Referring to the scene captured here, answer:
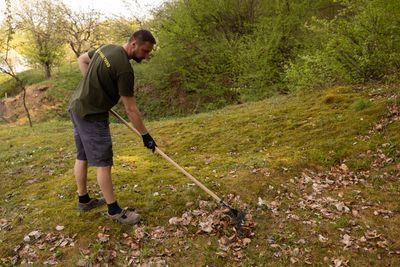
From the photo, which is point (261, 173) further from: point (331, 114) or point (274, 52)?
point (274, 52)

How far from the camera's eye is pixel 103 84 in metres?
4.77

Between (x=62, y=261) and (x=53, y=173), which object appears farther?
(x=53, y=173)

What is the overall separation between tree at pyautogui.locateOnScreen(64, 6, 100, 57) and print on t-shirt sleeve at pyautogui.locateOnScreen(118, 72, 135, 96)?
2918cm

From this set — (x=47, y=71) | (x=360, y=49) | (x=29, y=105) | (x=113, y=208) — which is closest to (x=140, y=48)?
(x=113, y=208)

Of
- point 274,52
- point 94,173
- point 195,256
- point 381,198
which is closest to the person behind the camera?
point 195,256

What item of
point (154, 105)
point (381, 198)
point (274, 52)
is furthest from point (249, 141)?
point (154, 105)

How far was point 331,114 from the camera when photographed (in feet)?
29.9

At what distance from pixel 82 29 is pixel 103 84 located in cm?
3055

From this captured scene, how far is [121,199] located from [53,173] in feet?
10.6

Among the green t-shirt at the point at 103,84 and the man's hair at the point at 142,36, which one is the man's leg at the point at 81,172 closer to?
the green t-shirt at the point at 103,84

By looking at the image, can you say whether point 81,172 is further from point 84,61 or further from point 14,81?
point 14,81

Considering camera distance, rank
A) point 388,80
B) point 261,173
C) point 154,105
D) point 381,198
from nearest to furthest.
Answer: point 381,198, point 261,173, point 388,80, point 154,105

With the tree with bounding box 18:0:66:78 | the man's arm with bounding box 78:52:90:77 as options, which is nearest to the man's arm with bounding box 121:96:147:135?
the man's arm with bounding box 78:52:90:77

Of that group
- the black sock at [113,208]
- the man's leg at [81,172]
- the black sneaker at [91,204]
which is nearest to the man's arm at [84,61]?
the man's leg at [81,172]
